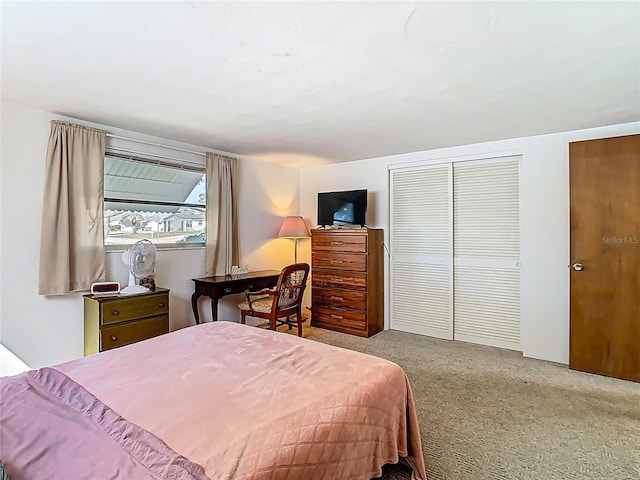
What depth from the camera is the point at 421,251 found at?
→ 466 centimetres

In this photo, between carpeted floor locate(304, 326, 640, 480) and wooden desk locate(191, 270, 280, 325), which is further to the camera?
wooden desk locate(191, 270, 280, 325)

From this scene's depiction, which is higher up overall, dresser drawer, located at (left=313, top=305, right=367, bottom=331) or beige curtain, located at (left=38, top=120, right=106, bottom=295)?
beige curtain, located at (left=38, top=120, right=106, bottom=295)

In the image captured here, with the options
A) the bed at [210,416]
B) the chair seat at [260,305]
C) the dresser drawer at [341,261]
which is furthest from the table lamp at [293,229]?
the bed at [210,416]

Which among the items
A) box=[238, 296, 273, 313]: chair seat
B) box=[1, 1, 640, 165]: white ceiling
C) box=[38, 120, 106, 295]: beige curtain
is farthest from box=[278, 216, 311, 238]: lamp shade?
box=[38, 120, 106, 295]: beige curtain

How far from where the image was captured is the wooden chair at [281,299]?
3922mm

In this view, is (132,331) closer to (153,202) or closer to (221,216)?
(153,202)

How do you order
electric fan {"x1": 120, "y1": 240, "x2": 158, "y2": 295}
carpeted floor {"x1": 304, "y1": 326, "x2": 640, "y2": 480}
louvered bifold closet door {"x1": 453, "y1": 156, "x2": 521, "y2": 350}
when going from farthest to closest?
louvered bifold closet door {"x1": 453, "y1": 156, "x2": 521, "y2": 350}
electric fan {"x1": 120, "y1": 240, "x2": 158, "y2": 295}
carpeted floor {"x1": 304, "y1": 326, "x2": 640, "y2": 480}

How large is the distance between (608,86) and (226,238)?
389 centimetres

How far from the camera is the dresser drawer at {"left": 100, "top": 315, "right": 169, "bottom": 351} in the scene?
3.00m

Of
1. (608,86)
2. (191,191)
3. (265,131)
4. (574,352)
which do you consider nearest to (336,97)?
(265,131)

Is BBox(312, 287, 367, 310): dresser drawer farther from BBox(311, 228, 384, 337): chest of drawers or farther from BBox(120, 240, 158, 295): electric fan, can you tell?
BBox(120, 240, 158, 295): electric fan

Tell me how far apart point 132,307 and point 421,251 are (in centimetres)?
341

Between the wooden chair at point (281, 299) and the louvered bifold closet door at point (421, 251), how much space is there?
4.65 ft

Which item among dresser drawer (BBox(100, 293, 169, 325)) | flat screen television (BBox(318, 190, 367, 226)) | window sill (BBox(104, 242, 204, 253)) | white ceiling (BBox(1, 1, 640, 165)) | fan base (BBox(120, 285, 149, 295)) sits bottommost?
dresser drawer (BBox(100, 293, 169, 325))
